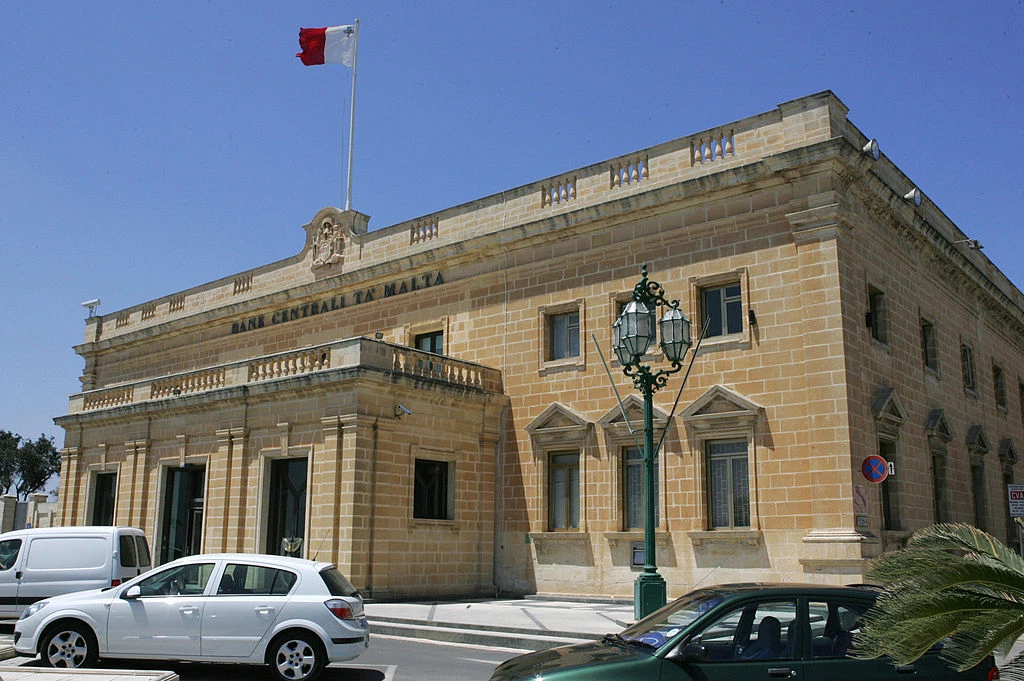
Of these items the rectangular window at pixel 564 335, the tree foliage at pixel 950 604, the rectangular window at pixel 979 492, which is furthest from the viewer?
the rectangular window at pixel 979 492

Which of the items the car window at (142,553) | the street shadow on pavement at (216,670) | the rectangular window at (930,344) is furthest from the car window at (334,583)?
the rectangular window at (930,344)

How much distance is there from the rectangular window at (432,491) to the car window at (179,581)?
9.63 m

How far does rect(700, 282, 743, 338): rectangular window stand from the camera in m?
18.8

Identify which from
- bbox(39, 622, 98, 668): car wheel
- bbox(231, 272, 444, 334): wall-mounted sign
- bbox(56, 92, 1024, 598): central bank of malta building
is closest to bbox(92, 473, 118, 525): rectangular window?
bbox(56, 92, 1024, 598): central bank of malta building

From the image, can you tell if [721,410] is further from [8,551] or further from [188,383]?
[188,383]

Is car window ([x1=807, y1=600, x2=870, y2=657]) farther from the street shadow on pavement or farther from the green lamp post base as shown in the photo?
the green lamp post base

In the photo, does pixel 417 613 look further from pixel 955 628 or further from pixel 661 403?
pixel 955 628

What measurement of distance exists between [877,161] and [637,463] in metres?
8.01

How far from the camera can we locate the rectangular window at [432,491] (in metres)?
20.7

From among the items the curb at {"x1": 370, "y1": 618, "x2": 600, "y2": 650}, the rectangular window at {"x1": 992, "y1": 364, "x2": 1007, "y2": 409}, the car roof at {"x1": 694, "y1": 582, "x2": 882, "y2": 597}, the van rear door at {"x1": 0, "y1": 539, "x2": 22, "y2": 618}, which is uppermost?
the rectangular window at {"x1": 992, "y1": 364, "x2": 1007, "y2": 409}

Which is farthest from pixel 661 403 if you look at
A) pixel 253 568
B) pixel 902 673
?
pixel 902 673

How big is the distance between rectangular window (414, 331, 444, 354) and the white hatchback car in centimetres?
1293

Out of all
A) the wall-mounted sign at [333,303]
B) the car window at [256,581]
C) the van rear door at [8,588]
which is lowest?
the van rear door at [8,588]

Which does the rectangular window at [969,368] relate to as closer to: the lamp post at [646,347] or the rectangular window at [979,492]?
the rectangular window at [979,492]
